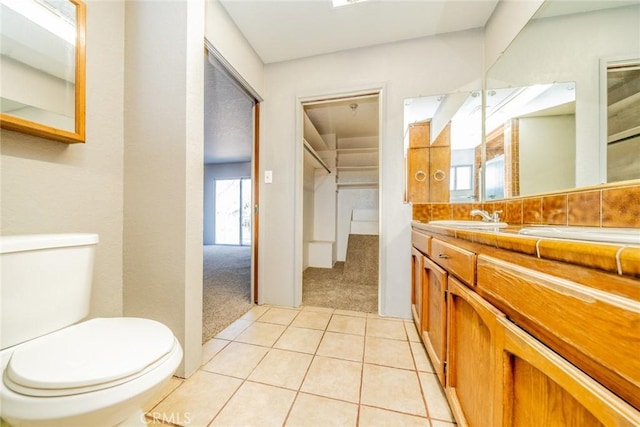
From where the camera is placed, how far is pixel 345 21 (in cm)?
171

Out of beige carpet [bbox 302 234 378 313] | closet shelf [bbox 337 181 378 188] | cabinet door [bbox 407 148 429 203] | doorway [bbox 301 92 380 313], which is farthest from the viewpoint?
closet shelf [bbox 337 181 378 188]

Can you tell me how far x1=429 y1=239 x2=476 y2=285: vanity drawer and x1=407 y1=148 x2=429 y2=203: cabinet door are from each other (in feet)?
2.68

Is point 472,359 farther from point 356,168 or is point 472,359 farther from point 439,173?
point 356,168

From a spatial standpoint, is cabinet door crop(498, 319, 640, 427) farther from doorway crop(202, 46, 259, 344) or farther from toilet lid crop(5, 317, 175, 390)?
doorway crop(202, 46, 259, 344)

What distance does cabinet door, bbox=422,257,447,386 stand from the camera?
3.39 ft

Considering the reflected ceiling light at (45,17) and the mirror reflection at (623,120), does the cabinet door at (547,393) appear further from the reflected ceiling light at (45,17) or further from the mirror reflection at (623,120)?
the reflected ceiling light at (45,17)

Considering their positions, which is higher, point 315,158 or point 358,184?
point 315,158

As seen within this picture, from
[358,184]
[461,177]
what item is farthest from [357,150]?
[461,177]

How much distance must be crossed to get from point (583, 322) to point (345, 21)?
83.1 inches

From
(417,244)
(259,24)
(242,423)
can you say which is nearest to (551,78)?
(417,244)

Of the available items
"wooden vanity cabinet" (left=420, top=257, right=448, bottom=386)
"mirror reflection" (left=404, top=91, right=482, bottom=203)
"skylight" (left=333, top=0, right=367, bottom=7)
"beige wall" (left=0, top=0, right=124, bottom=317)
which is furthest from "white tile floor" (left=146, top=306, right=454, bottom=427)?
"skylight" (left=333, top=0, right=367, bottom=7)

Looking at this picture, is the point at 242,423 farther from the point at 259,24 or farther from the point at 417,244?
the point at 259,24

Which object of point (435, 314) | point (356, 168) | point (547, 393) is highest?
point (356, 168)

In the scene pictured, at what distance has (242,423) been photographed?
0.96 metres
